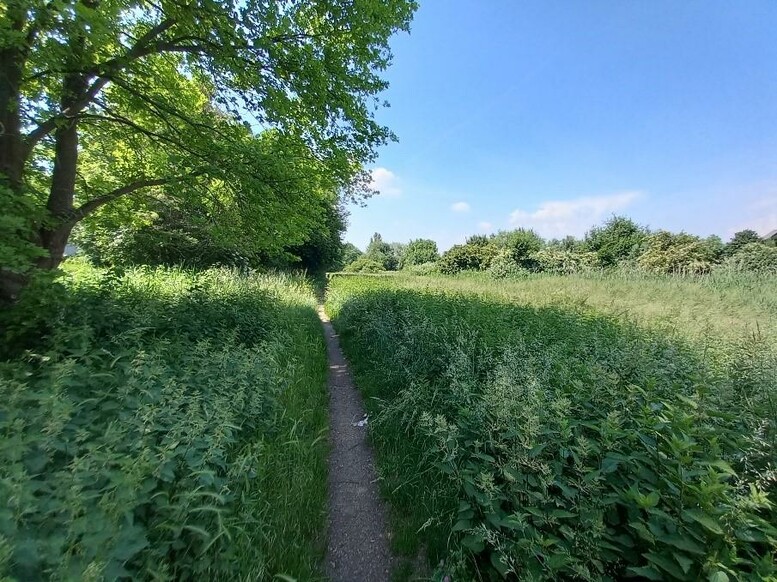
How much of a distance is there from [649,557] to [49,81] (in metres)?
8.68

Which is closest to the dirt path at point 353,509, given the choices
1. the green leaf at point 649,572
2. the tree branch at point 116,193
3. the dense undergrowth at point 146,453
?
the dense undergrowth at point 146,453

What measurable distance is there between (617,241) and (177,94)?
36.6 m

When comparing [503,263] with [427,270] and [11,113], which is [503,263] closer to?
[427,270]

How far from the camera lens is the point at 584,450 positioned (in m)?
2.04

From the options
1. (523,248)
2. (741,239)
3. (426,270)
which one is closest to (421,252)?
(426,270)

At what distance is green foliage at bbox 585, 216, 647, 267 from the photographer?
31250mm

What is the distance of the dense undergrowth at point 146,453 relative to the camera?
5.06ft

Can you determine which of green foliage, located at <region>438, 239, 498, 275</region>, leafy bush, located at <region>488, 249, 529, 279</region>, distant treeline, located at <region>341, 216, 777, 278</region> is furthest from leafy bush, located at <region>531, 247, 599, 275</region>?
green foliage, located at <region>438, 239, 498, 275</region>

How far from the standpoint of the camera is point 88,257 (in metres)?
17.6

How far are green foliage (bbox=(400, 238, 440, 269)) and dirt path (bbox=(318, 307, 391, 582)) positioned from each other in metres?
53.5

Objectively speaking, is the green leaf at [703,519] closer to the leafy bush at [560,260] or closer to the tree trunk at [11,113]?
the tree trunk at [11,113]

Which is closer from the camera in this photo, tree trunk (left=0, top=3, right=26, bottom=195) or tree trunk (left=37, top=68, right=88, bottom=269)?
tree trunk (left=0, top=3, right=26, bottom=195)

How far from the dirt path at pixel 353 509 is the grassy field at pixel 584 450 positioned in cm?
21

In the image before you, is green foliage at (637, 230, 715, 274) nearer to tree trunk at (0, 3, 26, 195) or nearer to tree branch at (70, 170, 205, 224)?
tree branch at (70, 170, 205, 224)
